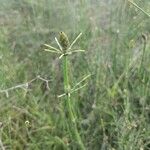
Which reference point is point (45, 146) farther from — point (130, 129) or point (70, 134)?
point (130, 129)

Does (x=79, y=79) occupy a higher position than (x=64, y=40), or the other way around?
(x=64, y=40)

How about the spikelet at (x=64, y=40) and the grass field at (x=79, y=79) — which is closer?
the spikelet at (x=64, y=40)

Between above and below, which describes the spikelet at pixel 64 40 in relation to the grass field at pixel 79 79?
above

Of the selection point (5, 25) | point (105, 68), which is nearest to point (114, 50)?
point (105, 68)

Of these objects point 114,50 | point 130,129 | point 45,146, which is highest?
point 114,50

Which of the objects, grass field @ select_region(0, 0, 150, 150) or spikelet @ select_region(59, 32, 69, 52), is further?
grass field @ select_region(0, 0, 150, 150)

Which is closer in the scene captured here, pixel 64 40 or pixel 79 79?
pixel 64 40

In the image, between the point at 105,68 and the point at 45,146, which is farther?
the point at 105,68

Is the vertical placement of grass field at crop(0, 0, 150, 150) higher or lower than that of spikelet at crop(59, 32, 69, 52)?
lower
